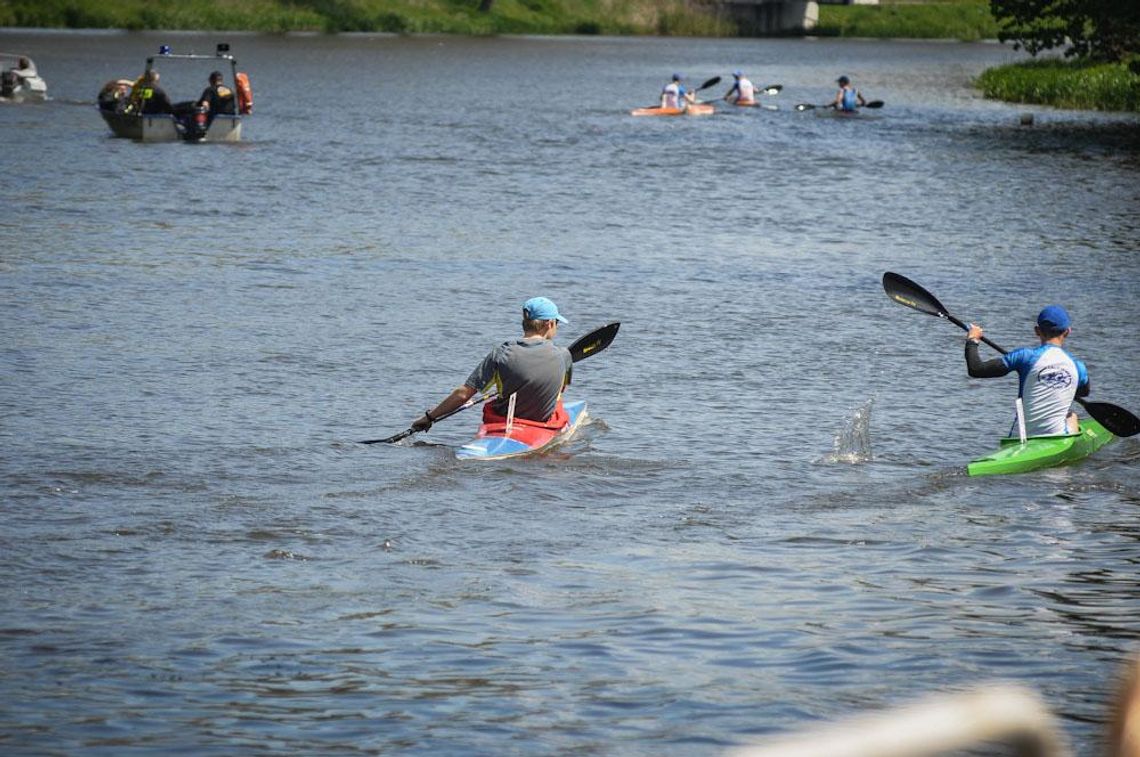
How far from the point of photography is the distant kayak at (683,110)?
61656 millimetres

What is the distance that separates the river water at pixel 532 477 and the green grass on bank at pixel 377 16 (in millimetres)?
66756

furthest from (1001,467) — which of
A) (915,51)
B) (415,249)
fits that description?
(915,51)

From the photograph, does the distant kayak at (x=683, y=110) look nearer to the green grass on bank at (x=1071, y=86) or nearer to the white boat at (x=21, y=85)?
the green grass on bank at (x=1071, y=86)

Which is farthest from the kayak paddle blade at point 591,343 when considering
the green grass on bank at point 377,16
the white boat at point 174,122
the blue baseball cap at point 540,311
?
the green grass on bank at point 377,16

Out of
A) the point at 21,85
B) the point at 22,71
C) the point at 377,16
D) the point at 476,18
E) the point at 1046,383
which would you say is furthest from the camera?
the point at 476,18

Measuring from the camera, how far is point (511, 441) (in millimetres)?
15219

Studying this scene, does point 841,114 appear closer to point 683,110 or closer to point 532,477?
point 683,110

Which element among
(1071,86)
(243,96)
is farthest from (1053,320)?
(1071,86)

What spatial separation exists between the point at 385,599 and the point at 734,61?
95230 millimetres

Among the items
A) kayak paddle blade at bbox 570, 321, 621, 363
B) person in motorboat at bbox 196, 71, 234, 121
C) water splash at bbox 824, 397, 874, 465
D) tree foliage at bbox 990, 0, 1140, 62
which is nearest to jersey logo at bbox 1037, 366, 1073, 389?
water splash at bbox 824, 397, 874, 465

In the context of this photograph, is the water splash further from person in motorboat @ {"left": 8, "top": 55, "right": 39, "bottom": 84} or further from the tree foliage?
person in motorboat @ {"left": 8, "top": 55, "right": 39, "bottom": 84}

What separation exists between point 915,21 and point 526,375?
13255cm

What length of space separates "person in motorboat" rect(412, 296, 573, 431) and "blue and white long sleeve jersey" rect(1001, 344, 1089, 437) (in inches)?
160

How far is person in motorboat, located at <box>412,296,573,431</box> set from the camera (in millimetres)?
15383
